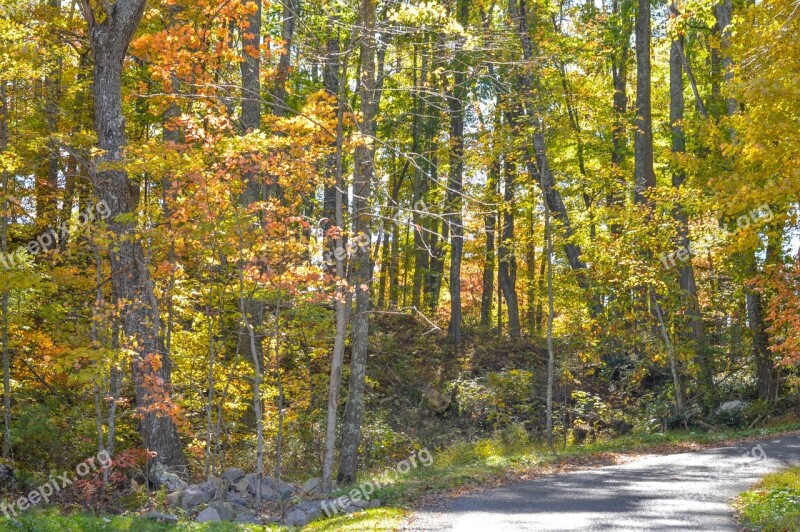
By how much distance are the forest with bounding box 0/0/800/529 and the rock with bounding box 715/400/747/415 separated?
5 centimetres

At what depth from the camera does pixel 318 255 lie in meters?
11.1

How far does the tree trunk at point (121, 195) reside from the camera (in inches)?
460

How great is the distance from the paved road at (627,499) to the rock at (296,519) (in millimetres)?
1514

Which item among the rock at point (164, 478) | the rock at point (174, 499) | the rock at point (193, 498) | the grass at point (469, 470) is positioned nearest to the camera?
the grass at point (469, 470)

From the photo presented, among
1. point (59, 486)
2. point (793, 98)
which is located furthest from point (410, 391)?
point (793, 98)

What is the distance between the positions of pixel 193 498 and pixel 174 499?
0.35 metres

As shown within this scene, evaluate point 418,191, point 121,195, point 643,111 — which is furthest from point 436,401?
point 121,195

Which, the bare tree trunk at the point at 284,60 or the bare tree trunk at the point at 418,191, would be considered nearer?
the bare tree trunk at the point at 284,60

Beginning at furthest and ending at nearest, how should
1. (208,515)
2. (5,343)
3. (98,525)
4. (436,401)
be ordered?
(436,401)
(5,343)
(208,515)
(98,525)

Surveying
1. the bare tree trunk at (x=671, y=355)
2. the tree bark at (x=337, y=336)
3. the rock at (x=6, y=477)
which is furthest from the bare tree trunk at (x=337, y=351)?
the bare tree trunk at (x=671, y=355)

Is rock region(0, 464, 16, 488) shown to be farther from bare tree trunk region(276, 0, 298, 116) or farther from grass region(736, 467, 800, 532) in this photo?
grass region(736, 467, 800, 532)

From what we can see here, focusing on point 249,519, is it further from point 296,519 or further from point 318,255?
point 318,255

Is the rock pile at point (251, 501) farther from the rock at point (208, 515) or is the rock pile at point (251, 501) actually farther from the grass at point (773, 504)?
the grass at point (773, 504)

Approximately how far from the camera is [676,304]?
16.1m
